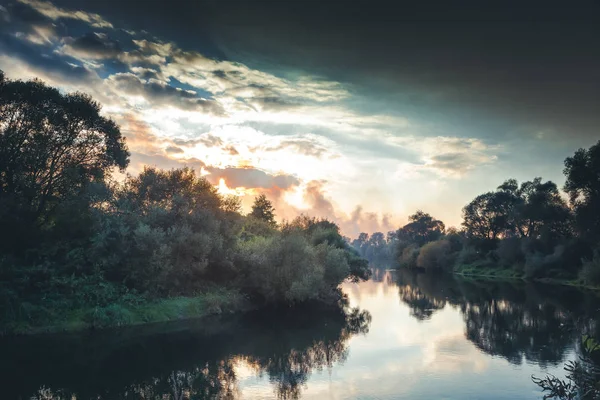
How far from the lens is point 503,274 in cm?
10862

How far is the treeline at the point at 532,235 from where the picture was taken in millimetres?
77500

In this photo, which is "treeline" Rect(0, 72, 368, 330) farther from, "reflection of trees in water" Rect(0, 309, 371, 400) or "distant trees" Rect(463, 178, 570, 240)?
"distant trees" Rect(463, 178, 570, 240)

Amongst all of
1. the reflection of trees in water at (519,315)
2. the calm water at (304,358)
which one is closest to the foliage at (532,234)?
the reflection of trees in water at (519,315)

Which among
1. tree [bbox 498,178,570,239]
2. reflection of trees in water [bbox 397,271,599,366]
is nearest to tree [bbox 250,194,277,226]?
reflection of trees in water [bbox 397,271,599,366]

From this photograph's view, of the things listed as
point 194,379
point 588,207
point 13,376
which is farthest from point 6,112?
point 588,207

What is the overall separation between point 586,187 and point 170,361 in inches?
3210

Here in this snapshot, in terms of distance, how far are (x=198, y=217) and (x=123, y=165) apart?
12.9 m

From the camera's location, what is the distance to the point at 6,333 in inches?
1261

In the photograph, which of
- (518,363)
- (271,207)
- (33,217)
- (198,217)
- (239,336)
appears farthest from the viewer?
(271,207)

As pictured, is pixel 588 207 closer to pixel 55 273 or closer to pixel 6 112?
pixel 55 273

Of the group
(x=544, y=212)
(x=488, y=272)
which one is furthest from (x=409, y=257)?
(x=544, y=212)

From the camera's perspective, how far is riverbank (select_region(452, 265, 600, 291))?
260 feet

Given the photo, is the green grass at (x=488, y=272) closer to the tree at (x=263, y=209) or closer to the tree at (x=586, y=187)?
the tree at (x=586, y=187)

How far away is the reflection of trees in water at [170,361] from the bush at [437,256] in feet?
341
